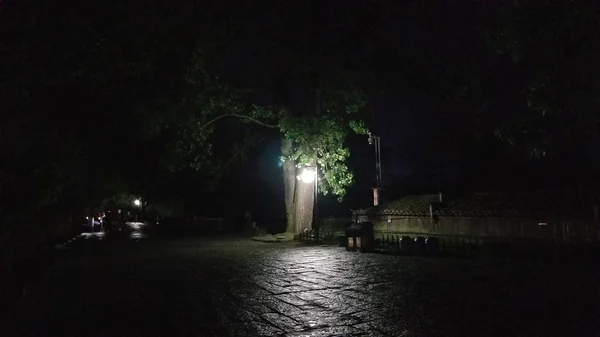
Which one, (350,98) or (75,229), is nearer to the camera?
(350,98)

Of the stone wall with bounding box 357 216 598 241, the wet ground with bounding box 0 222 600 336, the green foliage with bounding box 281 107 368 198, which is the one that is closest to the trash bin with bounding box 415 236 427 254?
the wet ground with bounding box 0 222 600 336

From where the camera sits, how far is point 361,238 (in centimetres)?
1574

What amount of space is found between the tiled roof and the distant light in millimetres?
2883

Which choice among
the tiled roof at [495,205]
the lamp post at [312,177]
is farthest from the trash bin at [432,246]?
the lamp post at [312,177]

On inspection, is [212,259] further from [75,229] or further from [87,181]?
[87,181]

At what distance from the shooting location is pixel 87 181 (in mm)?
34344

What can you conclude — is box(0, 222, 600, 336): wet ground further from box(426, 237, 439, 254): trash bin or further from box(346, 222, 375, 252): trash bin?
box(346, 222, 375, 252): trash bin

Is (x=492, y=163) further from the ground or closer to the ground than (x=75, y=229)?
further from the ground

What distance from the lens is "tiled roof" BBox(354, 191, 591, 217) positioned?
14258mm

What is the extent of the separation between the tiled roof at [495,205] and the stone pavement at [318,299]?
3.28 m

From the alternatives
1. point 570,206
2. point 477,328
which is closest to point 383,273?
point 477,328

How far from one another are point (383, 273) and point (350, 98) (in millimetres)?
9198

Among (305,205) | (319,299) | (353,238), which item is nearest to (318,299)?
(319,299)

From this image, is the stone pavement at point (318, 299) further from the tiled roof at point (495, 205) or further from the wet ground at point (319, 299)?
the tiled roof at point (495, 205)
